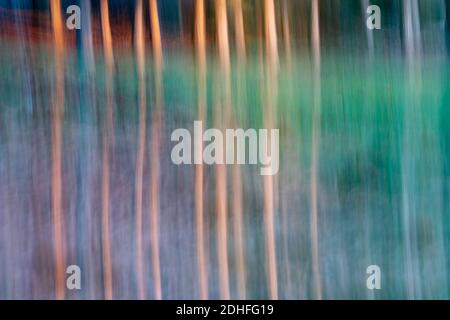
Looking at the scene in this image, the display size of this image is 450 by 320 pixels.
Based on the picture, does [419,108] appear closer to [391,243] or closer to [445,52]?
[445,52]

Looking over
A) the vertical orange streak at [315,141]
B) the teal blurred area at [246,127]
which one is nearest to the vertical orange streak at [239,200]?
the teal blurred area at [246,127]

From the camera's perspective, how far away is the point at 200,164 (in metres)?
1.17

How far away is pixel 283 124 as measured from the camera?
1.17m

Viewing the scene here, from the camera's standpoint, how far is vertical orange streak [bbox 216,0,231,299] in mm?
1161

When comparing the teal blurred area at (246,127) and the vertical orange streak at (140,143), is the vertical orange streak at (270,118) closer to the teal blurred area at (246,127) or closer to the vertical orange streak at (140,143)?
the teal blurred area at (246,127)

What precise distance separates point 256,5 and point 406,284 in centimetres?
63

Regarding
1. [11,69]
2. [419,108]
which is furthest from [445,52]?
[11,69]

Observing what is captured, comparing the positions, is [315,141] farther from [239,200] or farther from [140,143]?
[140,143]

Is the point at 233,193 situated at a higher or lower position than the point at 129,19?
lower

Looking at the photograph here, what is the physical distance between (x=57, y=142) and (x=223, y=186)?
34 cm
